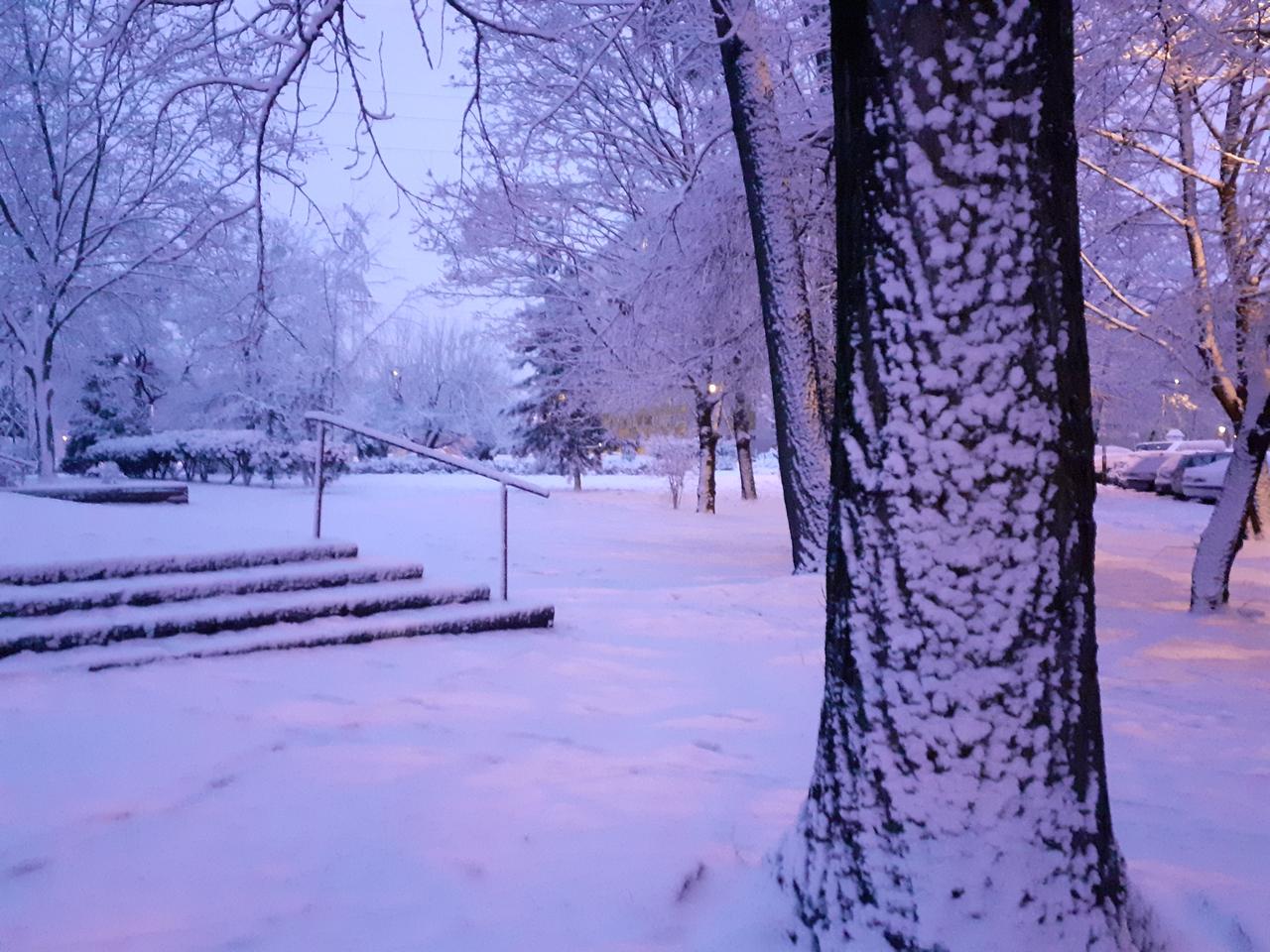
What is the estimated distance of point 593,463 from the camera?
1116 inches

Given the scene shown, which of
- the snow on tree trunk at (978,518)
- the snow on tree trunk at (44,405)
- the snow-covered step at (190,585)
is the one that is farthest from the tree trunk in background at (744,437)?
the snow on tree trunk at (978,518)

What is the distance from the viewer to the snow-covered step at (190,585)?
167 inches

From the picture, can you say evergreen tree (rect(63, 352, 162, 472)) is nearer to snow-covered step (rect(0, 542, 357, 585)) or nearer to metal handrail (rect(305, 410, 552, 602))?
metal handrail (rect(305, 410, 552, 602))

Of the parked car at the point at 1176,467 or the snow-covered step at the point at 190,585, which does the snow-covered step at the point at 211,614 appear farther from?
the parked car at the point at 1176,467

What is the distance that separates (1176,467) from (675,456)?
49.3ft

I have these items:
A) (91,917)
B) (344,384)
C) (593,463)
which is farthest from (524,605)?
(344,384)

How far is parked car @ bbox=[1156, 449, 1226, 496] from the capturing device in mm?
23203

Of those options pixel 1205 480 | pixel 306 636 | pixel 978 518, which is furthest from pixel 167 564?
pixel 1205 480

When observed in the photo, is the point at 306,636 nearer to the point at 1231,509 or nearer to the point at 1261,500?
the point at 1231,509

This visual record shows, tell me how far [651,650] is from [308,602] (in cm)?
206

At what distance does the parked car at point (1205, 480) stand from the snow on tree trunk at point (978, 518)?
76.6 feet

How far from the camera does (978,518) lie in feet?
5.96

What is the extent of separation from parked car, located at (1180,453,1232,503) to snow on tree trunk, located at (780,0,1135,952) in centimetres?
2333

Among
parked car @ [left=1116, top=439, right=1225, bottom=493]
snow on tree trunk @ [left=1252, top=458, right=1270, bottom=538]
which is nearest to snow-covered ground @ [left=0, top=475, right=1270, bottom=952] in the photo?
snow on tree trunk @ [left=1252, top=458, right=1270, bottom=538]
